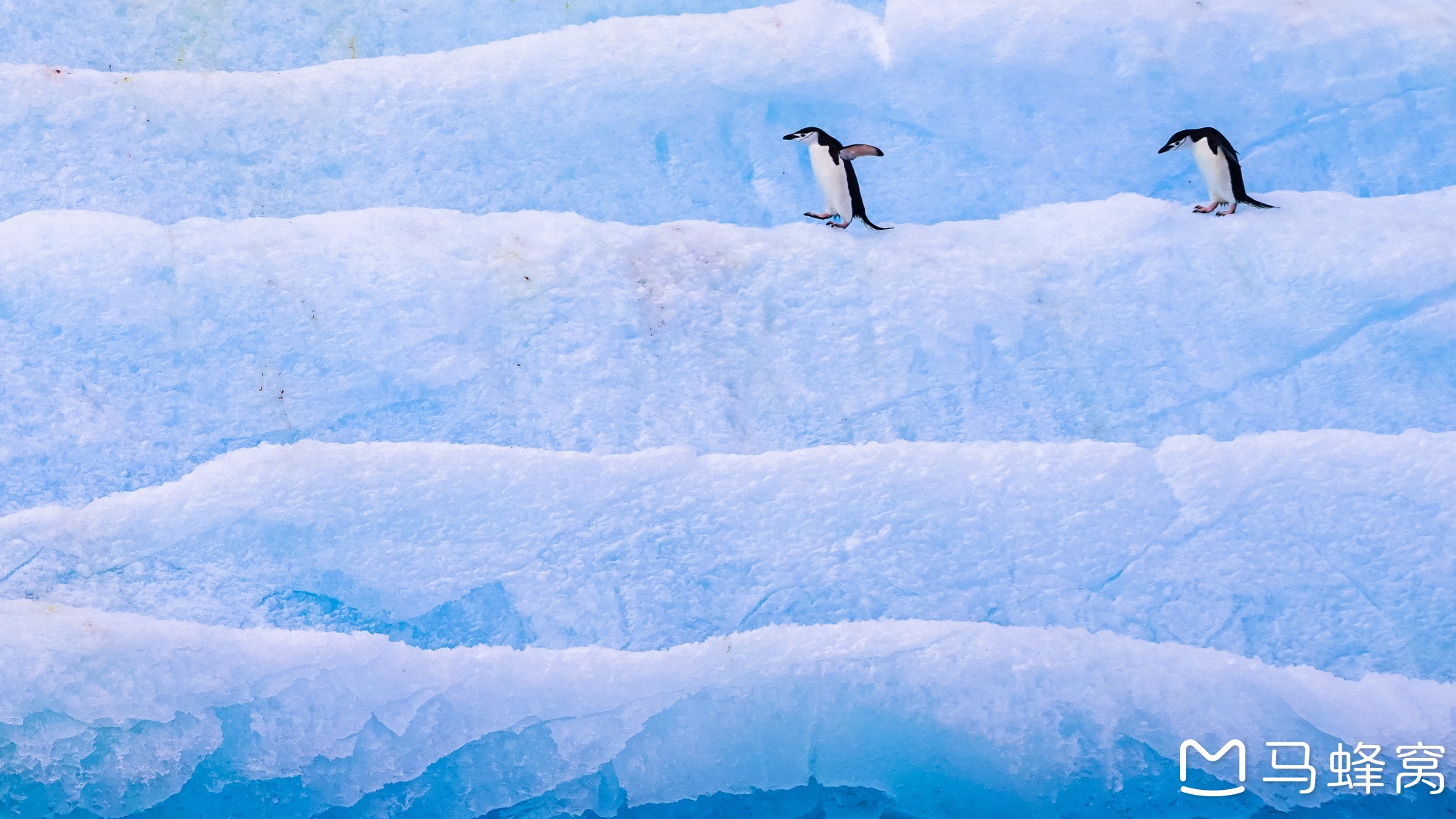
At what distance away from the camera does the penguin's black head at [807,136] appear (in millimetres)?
2271

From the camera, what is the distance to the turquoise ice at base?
192cm

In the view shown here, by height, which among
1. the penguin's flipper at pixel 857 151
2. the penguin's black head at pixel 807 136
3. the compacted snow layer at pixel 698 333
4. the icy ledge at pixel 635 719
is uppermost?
the penguin's black head at pixel 807 136

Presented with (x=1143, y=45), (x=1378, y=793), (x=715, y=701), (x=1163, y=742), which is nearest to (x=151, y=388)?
(x=715, y=701)

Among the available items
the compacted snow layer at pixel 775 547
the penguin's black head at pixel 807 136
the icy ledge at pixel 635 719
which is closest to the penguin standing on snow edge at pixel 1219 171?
the compacted snow layer at pixel 775 547

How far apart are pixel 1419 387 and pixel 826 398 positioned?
113cm

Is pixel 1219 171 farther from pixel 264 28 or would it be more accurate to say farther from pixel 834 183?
pixel 264 28

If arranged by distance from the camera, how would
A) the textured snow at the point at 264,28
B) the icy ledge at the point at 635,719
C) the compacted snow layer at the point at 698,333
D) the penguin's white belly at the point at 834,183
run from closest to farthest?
the icy ledge at the point at 635,719, the compacted snow layer at the point at 698,333, the penguin's white belly at the point at 834,183, the textured snow at the point at 264,28

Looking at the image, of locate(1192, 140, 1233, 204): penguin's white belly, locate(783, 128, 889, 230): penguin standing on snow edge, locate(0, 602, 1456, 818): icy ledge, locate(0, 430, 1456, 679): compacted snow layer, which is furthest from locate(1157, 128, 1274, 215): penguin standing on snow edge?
locate(0, 602, 1456, 818): icy ledge

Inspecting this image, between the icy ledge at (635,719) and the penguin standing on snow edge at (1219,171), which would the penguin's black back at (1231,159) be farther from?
the icy ledge at (635,719)

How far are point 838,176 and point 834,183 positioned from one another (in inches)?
0.7

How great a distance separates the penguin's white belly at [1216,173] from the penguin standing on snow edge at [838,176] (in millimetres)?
649

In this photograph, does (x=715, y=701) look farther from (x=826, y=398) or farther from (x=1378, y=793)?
(x=1378, y=793)

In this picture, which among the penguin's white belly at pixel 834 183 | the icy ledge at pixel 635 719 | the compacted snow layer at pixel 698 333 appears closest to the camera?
the icy ledge at pixel 635 719

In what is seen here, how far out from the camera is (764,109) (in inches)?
93.8
